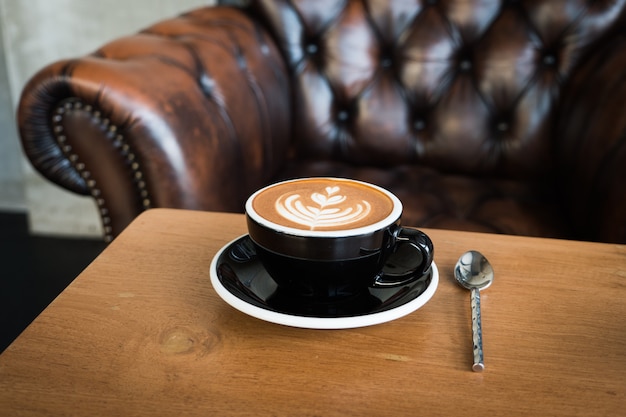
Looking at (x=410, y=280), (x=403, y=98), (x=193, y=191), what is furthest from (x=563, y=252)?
(x=403, y=98)

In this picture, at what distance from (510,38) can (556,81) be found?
12cm

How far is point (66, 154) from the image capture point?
0.83 meters

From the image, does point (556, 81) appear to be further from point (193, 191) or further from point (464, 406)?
point (464, 406)

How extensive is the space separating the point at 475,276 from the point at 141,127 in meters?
0.47

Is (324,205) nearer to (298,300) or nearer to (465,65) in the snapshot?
(298,300)

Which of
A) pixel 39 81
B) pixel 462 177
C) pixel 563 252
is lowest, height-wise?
pixel 462 177

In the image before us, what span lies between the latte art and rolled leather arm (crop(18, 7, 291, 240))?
354 millimetres

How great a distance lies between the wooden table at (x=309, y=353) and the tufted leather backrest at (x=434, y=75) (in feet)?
2.29

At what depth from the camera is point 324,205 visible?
48 cm

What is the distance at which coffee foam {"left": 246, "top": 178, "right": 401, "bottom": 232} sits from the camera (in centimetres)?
45

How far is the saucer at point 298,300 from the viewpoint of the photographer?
0.42 metres

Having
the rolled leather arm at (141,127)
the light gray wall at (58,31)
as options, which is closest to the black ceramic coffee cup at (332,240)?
the rolled leather arm at (141,127)

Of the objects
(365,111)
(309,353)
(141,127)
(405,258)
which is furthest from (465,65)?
(309,353)

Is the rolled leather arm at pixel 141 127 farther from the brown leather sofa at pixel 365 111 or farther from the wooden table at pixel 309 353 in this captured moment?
the wooden table at pixel 309 353
